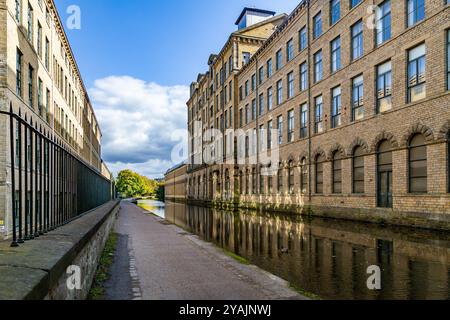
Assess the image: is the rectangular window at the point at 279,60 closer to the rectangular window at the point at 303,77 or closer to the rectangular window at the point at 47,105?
the rectangular window at the point at 303,77

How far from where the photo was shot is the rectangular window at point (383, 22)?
1953 centimetres

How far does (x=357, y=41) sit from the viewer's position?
73.6ft

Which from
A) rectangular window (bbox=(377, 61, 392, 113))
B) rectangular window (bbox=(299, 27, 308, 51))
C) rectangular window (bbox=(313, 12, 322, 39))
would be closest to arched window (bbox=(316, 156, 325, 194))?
rectangular window (bbox=(377, 61, 392, 113))

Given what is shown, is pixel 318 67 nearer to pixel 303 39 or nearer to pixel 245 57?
pixel 303 39

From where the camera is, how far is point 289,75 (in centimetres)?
3188

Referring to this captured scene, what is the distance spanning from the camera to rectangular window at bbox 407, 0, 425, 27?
56.3ft

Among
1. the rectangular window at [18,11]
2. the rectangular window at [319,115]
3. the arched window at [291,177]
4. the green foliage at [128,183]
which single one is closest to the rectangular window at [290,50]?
the rectangular window at [319,115]

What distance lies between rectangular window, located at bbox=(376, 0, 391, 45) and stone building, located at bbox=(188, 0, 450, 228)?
0.05 m

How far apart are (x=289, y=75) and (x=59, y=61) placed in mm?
18661

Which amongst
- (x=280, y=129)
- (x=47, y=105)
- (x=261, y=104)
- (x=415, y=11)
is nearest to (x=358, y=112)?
(x=415, y=11)

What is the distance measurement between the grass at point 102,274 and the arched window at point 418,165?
13419mm

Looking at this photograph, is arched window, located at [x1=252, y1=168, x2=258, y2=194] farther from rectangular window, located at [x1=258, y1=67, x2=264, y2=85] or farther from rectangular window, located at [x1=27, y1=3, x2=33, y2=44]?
rectangular window, located at [x1=27, y1=3, x2=33, y2=44]

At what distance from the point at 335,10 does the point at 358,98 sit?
22.3 ft
